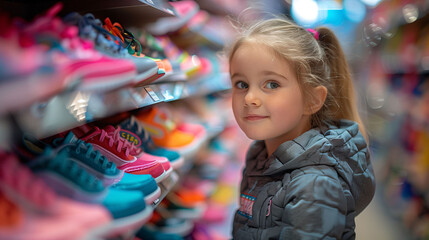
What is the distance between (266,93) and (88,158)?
55 centimetres

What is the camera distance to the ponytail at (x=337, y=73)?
4.14 ft

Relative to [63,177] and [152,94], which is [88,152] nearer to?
[63,177]

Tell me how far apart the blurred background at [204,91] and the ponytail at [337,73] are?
0.37ft

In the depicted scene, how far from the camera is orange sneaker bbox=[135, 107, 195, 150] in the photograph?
162 cm

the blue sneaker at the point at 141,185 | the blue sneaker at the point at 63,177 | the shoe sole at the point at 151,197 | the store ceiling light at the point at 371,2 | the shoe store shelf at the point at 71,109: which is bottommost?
the shoe sole at the point at 151,197

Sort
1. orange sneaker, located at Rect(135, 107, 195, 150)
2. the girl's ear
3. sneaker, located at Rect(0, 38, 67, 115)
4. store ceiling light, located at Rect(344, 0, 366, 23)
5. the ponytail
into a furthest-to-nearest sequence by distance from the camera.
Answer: store ceiling light, located at Rect(344, 0, 366, 23) < orange sneaker, located at Rect(135, 107, 195, 150) < the ponytail < the girl's ear < sneaker, located at Rect(0, 38, 67, 115)

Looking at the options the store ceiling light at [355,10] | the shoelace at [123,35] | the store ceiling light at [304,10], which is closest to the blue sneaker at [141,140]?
the shoelace at [123,35]

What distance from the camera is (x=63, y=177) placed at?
0.70 m

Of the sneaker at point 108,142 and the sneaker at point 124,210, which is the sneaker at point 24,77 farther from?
the sneaker at point 108,142

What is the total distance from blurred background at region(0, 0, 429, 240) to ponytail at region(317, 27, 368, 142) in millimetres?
114

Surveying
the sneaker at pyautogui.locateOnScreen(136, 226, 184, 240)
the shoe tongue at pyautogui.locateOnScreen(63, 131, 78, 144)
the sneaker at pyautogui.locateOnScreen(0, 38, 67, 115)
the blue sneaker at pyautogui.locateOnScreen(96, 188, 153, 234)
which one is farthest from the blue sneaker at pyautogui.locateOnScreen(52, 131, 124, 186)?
the sneaker at pyautogui.locateOnScreen(136, 226, 184, 240)

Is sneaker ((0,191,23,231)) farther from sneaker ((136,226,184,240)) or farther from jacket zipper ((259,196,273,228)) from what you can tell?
sneaker ((136,226,184,240))

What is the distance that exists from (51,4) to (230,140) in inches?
95.2

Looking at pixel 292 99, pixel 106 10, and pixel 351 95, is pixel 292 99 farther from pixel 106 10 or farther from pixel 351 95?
pixel 106 10
